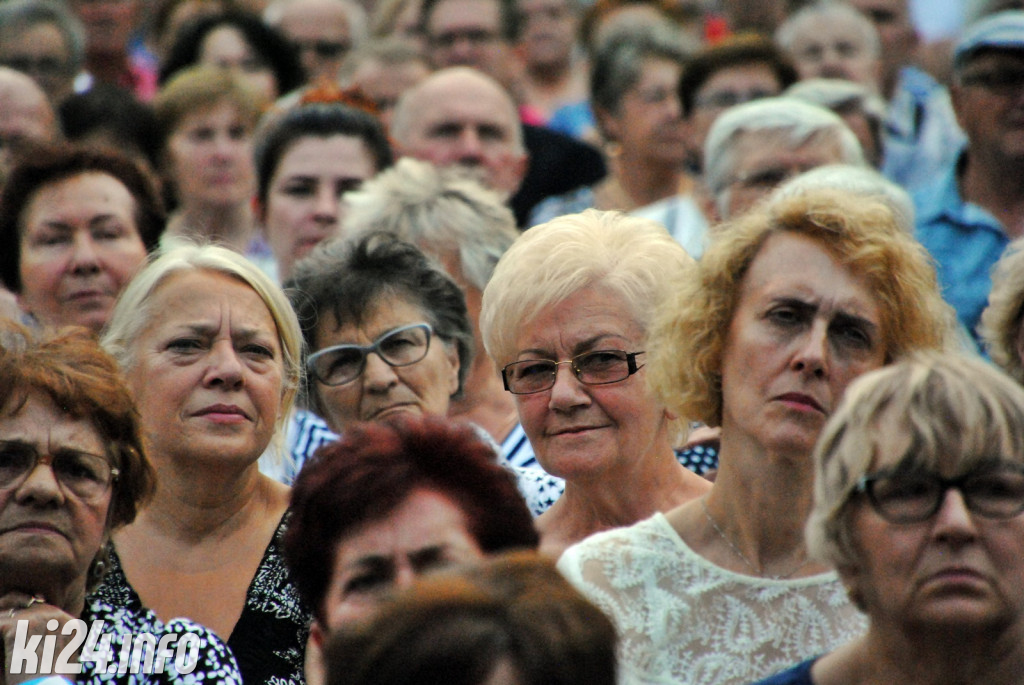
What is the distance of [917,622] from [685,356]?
1.18m

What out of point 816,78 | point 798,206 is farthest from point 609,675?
point 816,78

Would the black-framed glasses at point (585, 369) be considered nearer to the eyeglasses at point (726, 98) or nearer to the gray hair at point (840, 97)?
the gray hair at point (840, 97)

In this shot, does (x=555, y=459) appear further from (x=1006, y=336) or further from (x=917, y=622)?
(x=917, y=622)

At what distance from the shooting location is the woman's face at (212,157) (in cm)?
721

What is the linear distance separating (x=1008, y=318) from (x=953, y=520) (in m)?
1.66

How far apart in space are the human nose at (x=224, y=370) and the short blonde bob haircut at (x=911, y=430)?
200 centimetres

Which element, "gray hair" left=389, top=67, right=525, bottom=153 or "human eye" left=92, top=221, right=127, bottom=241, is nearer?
"human eye" left=92, top=221, right=127, bottom=241

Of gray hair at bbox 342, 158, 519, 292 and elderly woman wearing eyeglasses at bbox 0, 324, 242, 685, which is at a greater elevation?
gray hair at bbox 342, 158, 519, 292

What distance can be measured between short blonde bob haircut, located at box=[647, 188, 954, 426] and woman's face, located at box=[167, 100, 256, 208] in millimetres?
4029

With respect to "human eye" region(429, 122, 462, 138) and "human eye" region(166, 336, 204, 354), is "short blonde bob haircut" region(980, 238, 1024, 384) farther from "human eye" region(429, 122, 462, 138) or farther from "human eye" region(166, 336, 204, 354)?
"human eye" region(429, 122, 462, 138)

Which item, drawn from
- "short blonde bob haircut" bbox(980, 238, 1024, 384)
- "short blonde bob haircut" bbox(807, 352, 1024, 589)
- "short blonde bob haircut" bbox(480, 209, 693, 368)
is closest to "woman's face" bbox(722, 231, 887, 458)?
"short blonde bob haircut" bbox(480, 209, 693, 368)

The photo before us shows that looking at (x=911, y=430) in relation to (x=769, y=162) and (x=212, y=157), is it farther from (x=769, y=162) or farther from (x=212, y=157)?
(x=212, y=157)

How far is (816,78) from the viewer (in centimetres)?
799

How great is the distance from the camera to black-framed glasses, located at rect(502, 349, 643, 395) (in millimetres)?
3973
